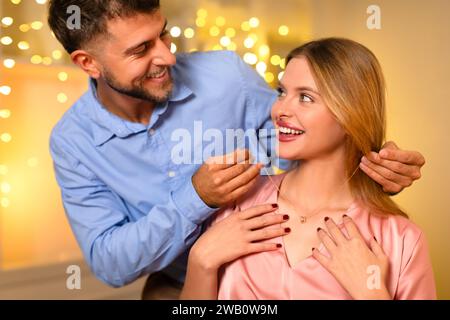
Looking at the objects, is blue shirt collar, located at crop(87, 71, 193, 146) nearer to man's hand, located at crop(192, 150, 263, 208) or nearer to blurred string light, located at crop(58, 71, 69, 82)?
man's hand, located at crop(192, 150, 263, 208)

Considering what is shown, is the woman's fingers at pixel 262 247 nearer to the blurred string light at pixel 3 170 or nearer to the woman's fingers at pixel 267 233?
the woman's fingers at pixel 267 233

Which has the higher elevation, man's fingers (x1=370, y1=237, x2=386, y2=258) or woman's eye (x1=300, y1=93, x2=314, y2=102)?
woman's eye (x1=300, y1=93, x2=314, y2=102)

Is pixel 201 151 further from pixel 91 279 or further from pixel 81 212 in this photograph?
pixel 91 279

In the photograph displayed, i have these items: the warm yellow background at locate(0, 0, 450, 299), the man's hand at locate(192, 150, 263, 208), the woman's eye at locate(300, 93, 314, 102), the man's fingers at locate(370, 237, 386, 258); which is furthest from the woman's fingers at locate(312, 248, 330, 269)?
the warm yellow background at locate(0, 0, 450, 299)

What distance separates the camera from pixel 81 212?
1.61 metres

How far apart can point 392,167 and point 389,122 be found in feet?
4.68

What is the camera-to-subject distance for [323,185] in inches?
57.7

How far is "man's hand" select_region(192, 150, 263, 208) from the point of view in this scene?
133 centimetres

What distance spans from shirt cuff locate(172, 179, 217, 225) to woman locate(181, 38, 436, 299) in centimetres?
4

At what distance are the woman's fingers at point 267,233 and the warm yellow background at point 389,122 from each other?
1.36m

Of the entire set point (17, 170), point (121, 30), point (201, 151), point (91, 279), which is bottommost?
point (91, 279)

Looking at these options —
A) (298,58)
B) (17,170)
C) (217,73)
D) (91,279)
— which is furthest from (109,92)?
(91,279)

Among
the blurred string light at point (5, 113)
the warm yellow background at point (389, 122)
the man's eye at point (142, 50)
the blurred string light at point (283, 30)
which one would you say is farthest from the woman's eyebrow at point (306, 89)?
the blurred string light at point (283, 30)
